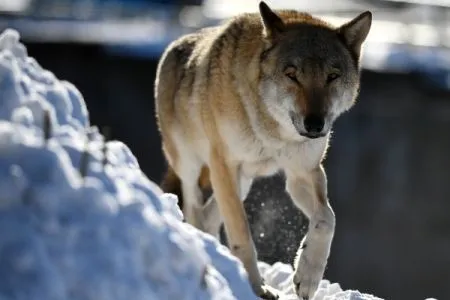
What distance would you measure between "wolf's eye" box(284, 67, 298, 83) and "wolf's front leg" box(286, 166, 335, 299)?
655 mm

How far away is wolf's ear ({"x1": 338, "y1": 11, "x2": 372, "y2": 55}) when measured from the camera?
28.2 feet

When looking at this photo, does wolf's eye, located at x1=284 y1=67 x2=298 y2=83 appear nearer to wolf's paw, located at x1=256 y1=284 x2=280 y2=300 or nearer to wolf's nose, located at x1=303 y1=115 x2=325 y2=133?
wolf's nose, located at x1=303 y1=115 x2=325 y2=133

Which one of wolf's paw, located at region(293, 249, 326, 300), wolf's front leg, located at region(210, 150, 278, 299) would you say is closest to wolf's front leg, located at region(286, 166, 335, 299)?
wolf's paw, located at region(293, 249, 326, 300)

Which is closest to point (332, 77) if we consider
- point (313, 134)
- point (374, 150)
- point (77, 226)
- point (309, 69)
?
point (309, 69)

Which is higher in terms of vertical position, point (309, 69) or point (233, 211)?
point (309, 69)

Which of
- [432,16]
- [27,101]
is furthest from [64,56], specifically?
[27,101]

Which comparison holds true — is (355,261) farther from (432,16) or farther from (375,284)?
(432,16)

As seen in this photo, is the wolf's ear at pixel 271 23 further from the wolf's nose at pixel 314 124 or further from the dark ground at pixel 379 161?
the dark ground at pixel 379 161

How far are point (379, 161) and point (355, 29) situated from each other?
1201 cm

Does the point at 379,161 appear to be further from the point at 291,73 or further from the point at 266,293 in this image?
the point at 266,293

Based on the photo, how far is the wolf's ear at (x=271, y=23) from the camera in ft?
28.0

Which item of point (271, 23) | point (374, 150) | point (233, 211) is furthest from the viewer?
point (374, 150)

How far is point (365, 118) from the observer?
20.2m

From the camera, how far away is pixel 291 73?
8.26m
